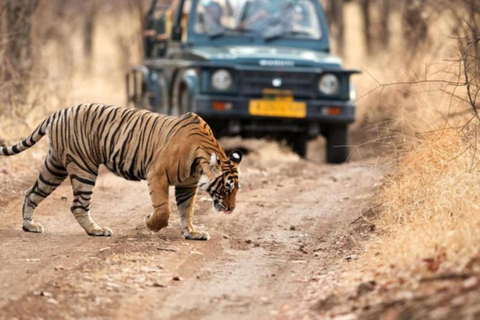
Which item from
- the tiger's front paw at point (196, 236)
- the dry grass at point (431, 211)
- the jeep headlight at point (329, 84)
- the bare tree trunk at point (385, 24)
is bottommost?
the tiger's front paw at point (196, 236)

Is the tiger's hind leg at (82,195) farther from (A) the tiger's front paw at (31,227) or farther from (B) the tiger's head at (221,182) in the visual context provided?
(B) the tiger's head at (221,182)

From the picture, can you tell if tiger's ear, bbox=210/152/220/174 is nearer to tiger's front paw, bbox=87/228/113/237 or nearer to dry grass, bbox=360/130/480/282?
Result: tiger's front paw, bbox=87/228/113/237

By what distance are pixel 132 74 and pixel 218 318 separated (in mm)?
11819

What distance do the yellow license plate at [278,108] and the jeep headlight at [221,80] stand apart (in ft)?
1.22

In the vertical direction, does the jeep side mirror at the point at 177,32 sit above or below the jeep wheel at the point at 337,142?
above

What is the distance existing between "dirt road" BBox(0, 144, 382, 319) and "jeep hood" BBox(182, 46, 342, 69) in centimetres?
233

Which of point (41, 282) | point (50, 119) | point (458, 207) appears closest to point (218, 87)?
point (50, 119)

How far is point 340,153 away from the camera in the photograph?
48.3ft

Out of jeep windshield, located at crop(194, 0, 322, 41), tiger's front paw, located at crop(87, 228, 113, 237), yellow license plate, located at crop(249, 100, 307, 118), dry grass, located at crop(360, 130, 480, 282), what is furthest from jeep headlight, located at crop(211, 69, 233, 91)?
tiger's front paw, located at crop(87, 228, 113, 237)

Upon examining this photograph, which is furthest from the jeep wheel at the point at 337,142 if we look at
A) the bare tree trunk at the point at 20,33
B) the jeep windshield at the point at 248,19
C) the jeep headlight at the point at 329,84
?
the bare tree trunk at the point at 20,33

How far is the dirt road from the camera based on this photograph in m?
6.18

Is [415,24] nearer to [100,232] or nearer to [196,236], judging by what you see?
[196,236]

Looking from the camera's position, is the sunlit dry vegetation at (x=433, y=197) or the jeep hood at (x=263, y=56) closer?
the sunlit dry vegetation at (x=433, y=197)

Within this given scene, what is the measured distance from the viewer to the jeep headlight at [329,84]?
45.7 ft
